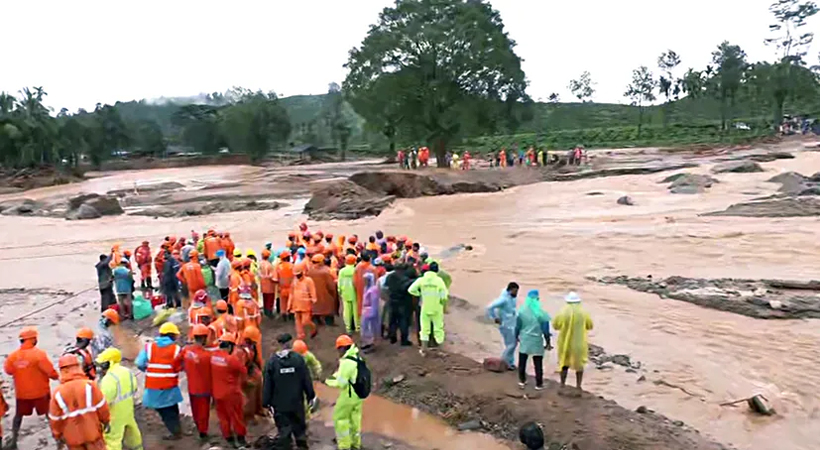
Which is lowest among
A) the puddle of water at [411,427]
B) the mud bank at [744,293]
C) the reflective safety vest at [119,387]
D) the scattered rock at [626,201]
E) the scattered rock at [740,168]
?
the puddle of water at [411,427]

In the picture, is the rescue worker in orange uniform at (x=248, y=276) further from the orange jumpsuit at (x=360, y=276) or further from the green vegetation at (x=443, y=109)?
the green vegetation at (x=443, y=109)

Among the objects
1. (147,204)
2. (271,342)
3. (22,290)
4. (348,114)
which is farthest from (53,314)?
(348,114)

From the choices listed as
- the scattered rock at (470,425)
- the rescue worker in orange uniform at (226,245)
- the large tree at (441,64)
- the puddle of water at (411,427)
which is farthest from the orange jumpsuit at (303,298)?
the large tree at (441,64)

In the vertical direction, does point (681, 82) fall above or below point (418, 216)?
above

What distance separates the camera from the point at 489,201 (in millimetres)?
33750

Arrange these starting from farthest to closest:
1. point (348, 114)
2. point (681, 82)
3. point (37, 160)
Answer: point (348, 114) → point (681, 82) → point (37, 160)

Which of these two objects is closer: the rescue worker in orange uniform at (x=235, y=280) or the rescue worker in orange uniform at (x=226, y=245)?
the rescue worker in orange uniform at (x=235, y=280)

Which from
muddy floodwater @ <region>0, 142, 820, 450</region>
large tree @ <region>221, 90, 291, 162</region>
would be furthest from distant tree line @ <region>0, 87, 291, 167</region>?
muddy floodwater @ <region>0, 142, 820, 450</region>

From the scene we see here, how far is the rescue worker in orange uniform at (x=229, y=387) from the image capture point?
305 inches

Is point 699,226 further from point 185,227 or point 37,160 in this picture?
point 37,160

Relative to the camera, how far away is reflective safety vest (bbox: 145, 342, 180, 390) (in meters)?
7.97

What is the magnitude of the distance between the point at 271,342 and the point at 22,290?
11.4m

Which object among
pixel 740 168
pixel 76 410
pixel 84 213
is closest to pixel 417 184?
pixel 84 213

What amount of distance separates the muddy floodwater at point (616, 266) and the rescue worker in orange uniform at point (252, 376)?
154 cm
